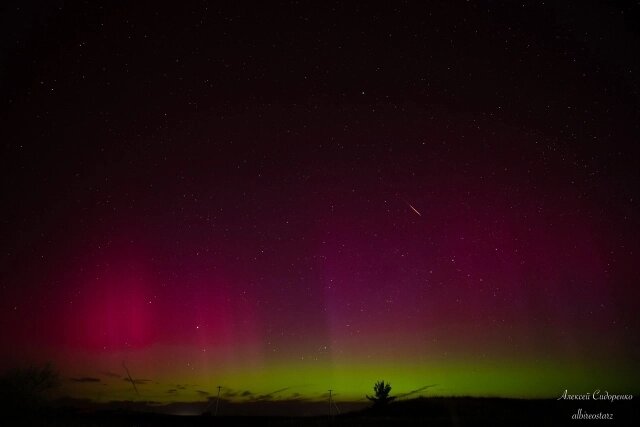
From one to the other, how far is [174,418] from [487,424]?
819 inches

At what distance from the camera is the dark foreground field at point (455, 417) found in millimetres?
27094

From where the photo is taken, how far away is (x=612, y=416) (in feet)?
88.2

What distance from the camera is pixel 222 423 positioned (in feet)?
111

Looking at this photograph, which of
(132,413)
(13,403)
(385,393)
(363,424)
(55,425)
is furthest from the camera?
(132,413)

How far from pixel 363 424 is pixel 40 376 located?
1953 cm

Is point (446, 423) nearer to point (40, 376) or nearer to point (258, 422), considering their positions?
point (258, 422)

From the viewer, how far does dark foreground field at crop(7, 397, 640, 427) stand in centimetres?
2709

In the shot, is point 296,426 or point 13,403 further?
point 13,403

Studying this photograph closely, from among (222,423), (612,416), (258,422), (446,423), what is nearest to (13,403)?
(222,423)

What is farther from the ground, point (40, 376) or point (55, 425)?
point (40, 376)

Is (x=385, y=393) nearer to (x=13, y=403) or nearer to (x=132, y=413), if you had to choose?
(x=132, y=413)

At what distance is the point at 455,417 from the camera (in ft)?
100

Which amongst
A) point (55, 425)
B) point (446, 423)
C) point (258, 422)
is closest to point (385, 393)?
point (258, 422)

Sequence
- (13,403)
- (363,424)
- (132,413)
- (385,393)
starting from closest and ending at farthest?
(363,424) → (13,403) → (385,393) → (132,413)
